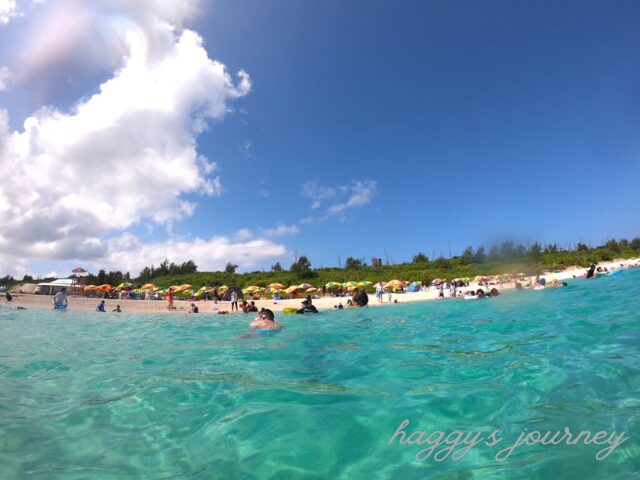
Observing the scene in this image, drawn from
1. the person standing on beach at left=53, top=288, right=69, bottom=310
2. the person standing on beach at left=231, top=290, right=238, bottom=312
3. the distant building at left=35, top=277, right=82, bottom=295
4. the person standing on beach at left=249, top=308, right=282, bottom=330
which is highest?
the distant building at left=35, top=277, right=82, bottom=295

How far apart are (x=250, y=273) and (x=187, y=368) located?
236ft

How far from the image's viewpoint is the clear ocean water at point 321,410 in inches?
104

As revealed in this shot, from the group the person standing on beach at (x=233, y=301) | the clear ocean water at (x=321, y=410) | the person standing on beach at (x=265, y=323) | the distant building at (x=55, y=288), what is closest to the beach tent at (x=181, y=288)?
the distant building at (x=55, y=288)

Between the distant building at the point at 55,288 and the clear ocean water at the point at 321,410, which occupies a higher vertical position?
the distant building at the point at 55,288

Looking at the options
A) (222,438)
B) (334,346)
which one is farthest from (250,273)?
(222,438)

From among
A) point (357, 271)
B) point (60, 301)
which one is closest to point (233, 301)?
point (60, 301)

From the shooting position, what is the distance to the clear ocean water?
2.64m

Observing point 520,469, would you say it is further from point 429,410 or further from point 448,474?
point 429,410

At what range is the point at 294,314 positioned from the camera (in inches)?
894

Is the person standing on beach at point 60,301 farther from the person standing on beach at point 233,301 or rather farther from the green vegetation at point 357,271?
the green vegetation at point 357,271

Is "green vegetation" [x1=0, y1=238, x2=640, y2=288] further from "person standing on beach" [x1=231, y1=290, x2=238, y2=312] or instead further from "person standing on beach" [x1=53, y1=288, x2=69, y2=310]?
"person standing on beach" [x1=53, y1=288, x2=69, y2=310]

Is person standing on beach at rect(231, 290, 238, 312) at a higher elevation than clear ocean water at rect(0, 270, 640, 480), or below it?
below

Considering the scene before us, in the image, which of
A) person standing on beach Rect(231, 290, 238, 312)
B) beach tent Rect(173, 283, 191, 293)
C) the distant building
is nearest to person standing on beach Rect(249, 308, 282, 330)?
person standing on beach Rect(231, 290, 238, 312)

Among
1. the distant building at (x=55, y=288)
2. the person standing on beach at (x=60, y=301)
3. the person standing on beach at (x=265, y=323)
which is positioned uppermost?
the distant building at (x=55, y=288)
